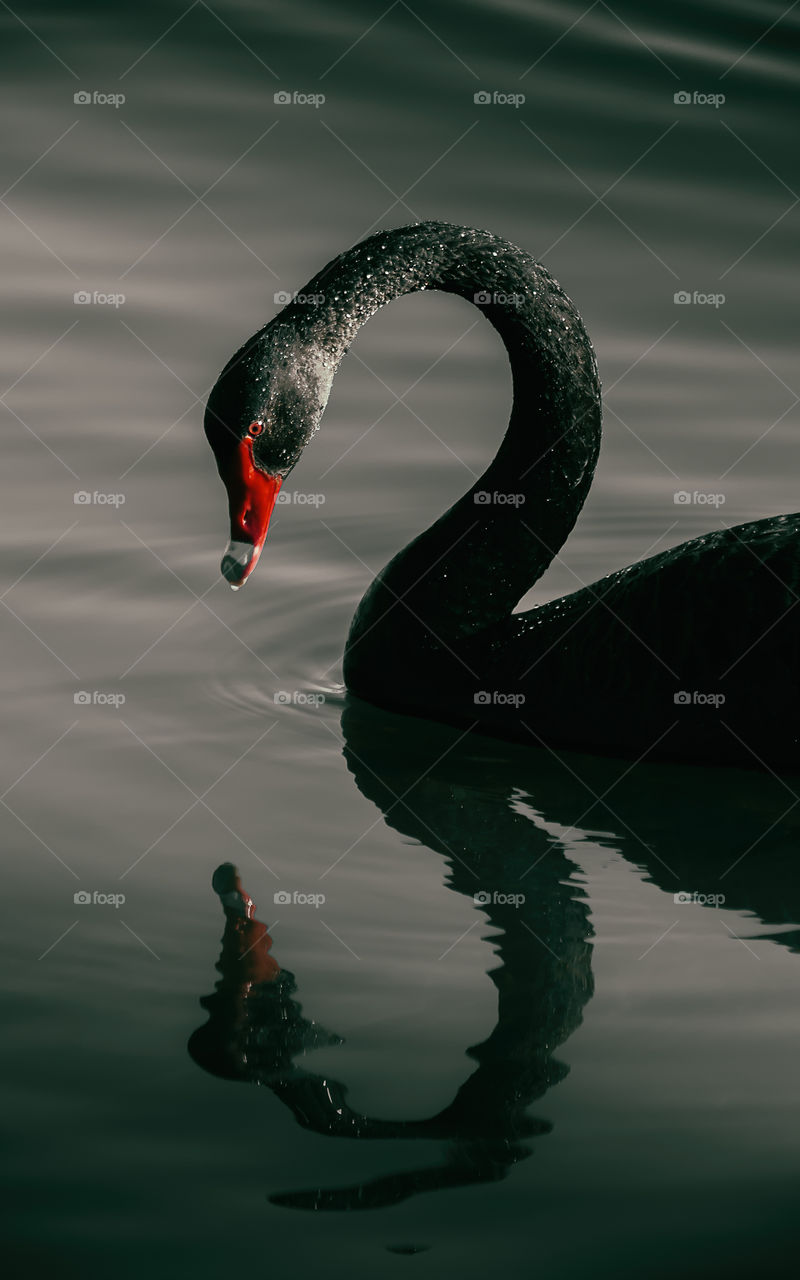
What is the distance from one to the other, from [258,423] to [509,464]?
0.94 m

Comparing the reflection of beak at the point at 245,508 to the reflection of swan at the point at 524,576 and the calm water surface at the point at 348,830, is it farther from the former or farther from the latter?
the calm water surface at the point at 348,830

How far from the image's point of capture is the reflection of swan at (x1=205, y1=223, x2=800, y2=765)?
167 inches

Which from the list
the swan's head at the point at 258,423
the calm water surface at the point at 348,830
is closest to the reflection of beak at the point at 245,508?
the swan's head at the point at 258,423

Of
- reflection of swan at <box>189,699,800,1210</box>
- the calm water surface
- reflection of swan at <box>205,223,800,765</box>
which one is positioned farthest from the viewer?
reflection of swan at <box>205,223,800,765</box>

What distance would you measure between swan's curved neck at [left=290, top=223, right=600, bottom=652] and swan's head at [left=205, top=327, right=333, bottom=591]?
24.3 inches

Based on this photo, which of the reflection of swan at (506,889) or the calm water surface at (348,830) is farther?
the reflection of swan at (506,889)

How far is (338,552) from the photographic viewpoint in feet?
19.3

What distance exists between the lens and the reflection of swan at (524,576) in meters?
4.24

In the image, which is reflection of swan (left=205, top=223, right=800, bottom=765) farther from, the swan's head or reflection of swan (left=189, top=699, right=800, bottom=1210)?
reflection of swan (left=189, top=699, right=800, bottom=1210)

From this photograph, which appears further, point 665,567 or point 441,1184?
point 665,567

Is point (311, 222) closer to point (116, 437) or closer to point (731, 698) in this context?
point (116, 437)

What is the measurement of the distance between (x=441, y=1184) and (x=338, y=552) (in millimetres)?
3319

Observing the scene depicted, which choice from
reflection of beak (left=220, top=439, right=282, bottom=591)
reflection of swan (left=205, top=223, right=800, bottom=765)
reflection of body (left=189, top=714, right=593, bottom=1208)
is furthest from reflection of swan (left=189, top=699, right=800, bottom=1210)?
reflection of beak (left=220, top=439, right=282, bottom=591)

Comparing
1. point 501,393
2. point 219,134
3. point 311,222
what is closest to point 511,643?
point 501,393
